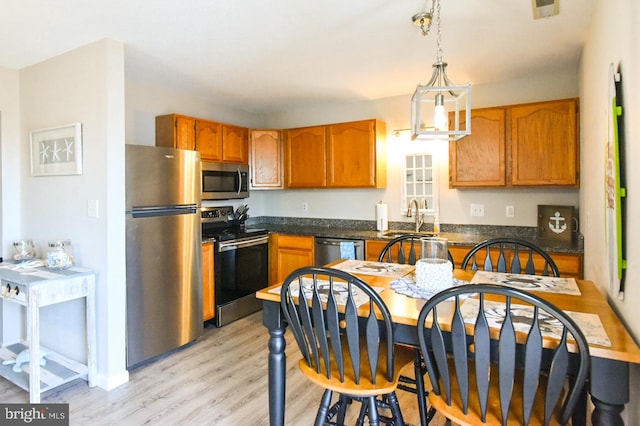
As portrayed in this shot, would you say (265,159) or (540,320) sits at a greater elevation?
(265,159)

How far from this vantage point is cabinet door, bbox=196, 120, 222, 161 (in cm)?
374

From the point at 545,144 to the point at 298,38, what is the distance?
2.14m

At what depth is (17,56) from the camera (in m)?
2.79

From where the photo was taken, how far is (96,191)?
2.54 meters

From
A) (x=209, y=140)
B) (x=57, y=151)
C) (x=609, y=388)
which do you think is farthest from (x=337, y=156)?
(x=609, y=388)

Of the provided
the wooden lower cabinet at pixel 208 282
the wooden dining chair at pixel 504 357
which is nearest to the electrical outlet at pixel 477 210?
the wooden dining chair at pixel 504 357

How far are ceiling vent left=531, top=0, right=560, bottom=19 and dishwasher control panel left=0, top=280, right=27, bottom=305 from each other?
10.7 feet

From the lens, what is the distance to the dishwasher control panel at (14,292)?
2.32 meters

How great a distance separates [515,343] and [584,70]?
2.43m

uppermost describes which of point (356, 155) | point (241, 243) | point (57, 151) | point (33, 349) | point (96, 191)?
point (356, 155)

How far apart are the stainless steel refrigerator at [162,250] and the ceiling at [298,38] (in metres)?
0.76

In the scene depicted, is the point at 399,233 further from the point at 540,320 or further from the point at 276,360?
the point at 540,320

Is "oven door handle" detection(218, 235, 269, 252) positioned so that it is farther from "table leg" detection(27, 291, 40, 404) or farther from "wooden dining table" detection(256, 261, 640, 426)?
"wooden dining table" detection(256, 261, 640, 426)

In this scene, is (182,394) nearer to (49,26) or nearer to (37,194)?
(37,194)
